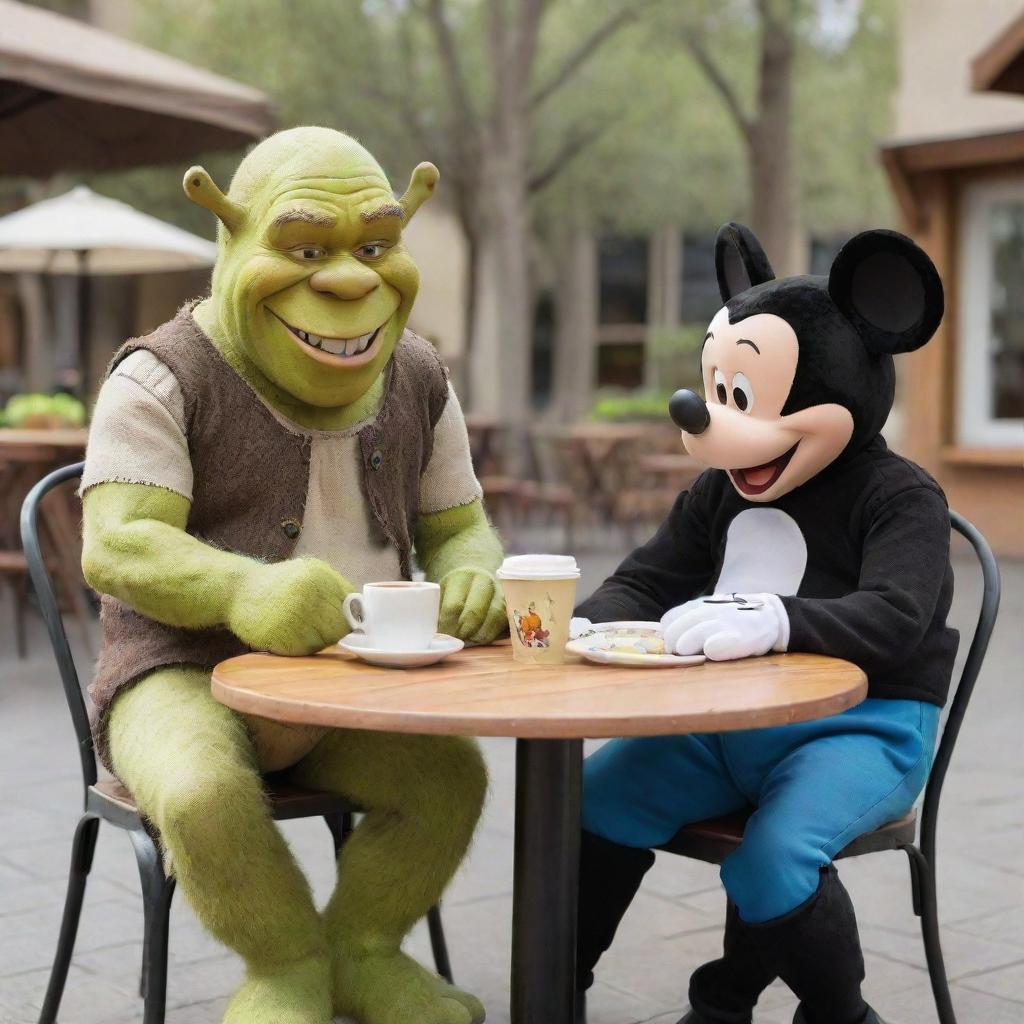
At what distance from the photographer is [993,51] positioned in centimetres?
935

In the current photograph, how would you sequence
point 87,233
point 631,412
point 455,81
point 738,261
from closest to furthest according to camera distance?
1. point 738,261
2. point 87,233
3. point 455,81
4. point 631,412

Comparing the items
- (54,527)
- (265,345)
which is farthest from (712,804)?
(54,527)

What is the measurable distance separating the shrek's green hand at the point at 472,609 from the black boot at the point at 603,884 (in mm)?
393

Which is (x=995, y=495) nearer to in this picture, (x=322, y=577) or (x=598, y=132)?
(x=598, y=132)

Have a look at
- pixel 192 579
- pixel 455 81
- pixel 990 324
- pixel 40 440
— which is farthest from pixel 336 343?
pixel 455 81

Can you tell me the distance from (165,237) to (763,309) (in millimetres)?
6864

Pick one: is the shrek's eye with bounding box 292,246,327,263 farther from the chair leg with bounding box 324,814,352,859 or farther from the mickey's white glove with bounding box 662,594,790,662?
the chair leg with bounding box 324,814,352,859

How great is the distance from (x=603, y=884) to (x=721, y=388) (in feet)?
2.83

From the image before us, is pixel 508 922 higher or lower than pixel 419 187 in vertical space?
lower

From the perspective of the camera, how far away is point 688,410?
2711 mm

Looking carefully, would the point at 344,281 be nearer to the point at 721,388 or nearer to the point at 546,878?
the point at 721,388

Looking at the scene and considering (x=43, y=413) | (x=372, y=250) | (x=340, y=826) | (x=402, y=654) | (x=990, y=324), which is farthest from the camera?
(x=990, y=324)

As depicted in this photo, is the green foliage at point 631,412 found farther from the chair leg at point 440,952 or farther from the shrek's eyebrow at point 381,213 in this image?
the shrek's eyebrow at point 381,213

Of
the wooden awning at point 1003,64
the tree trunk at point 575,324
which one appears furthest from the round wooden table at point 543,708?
the tree trunk at point 575,324
